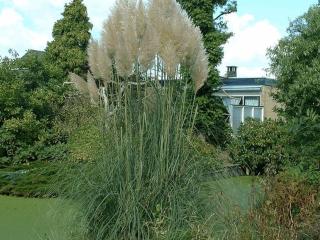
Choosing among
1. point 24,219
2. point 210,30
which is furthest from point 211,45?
point 24,219

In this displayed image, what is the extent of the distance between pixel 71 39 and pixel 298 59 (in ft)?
37.9

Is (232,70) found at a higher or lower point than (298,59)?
lower

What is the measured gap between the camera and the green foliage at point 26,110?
16.1 m

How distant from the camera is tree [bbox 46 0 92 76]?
853 inches

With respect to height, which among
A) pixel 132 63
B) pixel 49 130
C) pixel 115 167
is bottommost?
pixel 49 130

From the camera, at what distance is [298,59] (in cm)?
1234

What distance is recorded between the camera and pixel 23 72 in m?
18.2

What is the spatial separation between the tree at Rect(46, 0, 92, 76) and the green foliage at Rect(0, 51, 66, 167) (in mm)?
2898

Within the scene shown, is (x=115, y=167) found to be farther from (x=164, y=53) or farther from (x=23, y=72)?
(x=23, y=72)

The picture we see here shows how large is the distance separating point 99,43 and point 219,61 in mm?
14923

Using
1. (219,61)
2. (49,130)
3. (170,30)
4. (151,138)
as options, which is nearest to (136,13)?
(170,30)

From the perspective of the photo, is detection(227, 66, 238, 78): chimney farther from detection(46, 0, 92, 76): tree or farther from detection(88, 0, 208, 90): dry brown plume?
detection(88, 0, 208, 90): dry brown plume

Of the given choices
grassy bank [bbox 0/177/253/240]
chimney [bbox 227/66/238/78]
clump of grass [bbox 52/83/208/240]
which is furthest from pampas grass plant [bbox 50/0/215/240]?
chimney [bbox 227/66/238/78]

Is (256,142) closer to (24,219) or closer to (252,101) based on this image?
(252,101)
